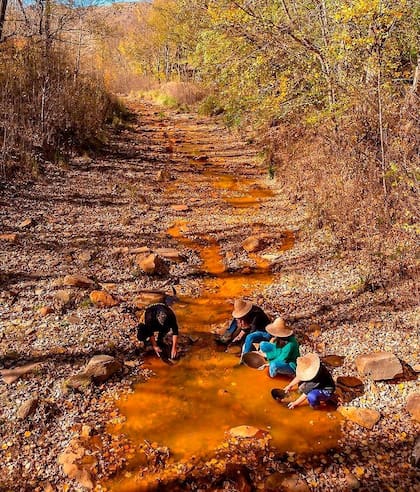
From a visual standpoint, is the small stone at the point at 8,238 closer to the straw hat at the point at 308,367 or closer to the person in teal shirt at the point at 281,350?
the person in teal shirt at the point at 281,350

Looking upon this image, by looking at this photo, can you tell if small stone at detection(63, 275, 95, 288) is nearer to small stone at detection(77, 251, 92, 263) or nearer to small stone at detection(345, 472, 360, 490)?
small stone at detection(77, 251, 92, 263)

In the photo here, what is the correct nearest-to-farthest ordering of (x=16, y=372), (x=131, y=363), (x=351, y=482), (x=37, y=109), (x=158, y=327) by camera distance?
(x=351, y=482)
(x=16, y=372)
(x=131, y=363)
(x=158, y=327)
(x=37, y=109)

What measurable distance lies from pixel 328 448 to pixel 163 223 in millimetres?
6901

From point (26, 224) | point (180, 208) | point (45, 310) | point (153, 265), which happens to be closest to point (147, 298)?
point (153, 265)

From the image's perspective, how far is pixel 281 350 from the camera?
5.44 meters

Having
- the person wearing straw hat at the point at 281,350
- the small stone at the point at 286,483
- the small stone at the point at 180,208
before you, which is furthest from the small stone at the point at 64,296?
the small stone at the point at 180,208

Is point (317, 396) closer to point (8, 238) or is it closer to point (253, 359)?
point (253, 359)

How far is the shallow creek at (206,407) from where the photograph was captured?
443 centimetres

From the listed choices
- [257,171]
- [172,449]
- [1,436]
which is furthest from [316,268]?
[257,171]

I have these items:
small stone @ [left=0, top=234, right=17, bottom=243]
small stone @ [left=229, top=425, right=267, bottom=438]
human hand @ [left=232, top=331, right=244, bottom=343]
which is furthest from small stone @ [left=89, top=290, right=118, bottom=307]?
small stone @ [left=229, top=425, right=267, bottom=438]

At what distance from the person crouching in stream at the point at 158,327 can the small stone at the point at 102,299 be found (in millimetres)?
1158

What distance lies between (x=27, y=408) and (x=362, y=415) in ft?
11.5

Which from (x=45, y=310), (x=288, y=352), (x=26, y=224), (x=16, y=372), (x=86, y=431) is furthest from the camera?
(x=26, y=224)

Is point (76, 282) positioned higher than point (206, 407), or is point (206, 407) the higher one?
point (76, 282)
